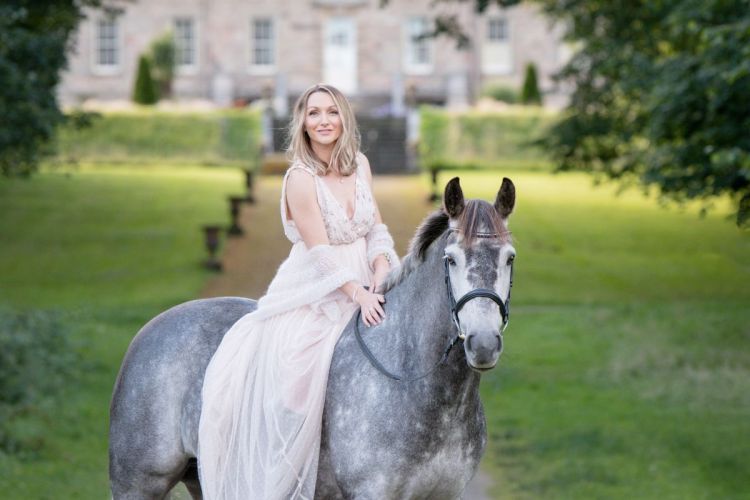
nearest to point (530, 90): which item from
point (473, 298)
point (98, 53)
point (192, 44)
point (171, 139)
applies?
point (171, 139)

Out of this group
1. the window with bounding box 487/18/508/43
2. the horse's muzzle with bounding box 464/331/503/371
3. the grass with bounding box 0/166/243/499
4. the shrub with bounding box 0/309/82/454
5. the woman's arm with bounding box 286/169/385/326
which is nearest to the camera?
the horse's muzzle with bounding box 464/331/503/371

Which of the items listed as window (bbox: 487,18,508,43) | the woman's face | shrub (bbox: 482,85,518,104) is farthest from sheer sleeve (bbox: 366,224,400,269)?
window (bbox: 487,18,508,43)

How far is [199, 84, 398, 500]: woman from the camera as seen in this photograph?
5945 millimetres

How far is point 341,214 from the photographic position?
614 centimetres

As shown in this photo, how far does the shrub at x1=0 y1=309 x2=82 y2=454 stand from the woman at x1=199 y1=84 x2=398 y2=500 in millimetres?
6138

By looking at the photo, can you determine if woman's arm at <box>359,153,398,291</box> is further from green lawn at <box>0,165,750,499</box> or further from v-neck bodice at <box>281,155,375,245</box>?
green lawn at <box>0,165,750,499</box>

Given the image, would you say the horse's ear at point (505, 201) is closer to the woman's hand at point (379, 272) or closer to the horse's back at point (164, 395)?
the woman's hand at point (379, 272)

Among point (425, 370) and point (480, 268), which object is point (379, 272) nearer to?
point (425, 370)

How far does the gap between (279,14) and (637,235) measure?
93.0 ft

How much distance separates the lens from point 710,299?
21781 millimetres

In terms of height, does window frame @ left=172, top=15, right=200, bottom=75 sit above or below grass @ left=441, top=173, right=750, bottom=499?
above

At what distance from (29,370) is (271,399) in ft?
26.1

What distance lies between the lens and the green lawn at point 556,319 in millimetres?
11594

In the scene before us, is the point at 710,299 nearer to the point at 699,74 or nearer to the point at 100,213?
the point at 699,74
